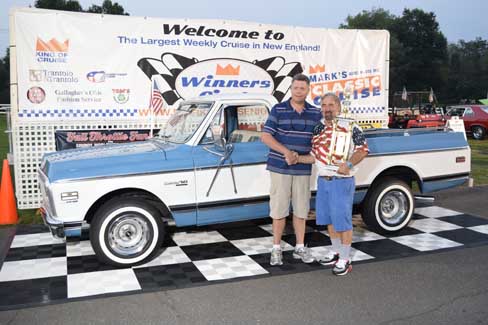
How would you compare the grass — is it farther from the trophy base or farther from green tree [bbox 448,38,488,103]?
green tree [bbox 448,38,488,103]

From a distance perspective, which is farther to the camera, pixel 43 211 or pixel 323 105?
pixel 43 211

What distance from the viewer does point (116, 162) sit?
5043mm

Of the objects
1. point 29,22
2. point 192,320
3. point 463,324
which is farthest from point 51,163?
point 463,324

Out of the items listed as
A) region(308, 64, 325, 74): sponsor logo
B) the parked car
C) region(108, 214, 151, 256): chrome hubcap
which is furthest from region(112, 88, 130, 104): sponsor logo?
the parked car

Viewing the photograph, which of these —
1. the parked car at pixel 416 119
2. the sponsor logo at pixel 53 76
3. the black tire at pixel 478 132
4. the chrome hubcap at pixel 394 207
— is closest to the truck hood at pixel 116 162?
the sponsor logo at pixel 53 76

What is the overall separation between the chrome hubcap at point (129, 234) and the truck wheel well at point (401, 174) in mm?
2923

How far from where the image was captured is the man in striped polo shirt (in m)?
4.73

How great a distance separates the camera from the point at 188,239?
6066 mm

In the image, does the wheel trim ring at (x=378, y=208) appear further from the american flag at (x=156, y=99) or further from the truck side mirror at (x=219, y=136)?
the american flag at (x=156, y=99)

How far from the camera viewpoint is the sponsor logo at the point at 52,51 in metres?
7.32

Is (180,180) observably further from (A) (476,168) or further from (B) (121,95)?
(A) (476,168)

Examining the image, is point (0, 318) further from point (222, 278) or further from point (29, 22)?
point (29, 22)

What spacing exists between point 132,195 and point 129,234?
41 cm

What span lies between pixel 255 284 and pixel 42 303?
1.84 m
